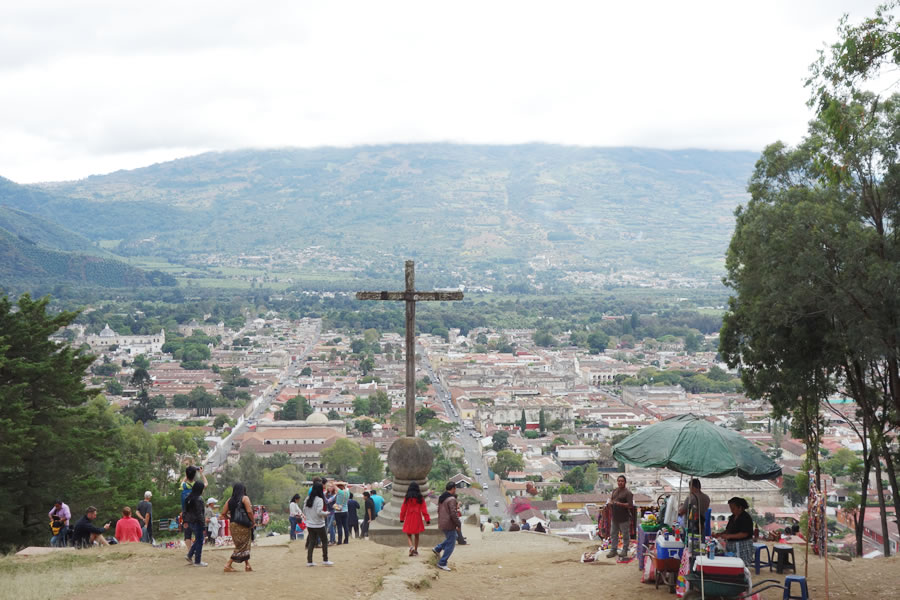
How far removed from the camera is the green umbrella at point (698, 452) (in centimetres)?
804

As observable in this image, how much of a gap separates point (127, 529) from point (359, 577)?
3533 mm

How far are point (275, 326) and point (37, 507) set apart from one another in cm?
10463

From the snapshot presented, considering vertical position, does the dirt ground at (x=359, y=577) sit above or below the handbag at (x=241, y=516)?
below

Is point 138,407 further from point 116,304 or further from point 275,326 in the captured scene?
point 116,304

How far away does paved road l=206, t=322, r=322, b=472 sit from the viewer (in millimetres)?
43781

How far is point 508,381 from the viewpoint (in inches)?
2931

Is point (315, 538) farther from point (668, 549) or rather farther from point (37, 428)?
point (37, 428)

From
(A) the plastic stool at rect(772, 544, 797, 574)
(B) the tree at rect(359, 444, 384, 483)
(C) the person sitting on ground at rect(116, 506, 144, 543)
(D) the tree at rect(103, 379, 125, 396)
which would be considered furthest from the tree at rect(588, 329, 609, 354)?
(A) the plastic stool at rect(772, 544, 797, 574)

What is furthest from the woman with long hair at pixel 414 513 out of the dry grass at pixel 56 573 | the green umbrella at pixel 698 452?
the dry grass at pixel 56 573

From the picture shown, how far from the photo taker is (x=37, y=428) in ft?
43.5

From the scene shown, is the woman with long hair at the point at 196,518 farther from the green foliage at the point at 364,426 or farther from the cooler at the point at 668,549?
the green foliage at the point at 364,426

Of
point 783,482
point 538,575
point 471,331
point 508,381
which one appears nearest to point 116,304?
point 471,331

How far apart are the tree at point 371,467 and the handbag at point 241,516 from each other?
3172cm

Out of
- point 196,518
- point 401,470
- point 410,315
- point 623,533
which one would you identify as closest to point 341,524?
point 401,470
